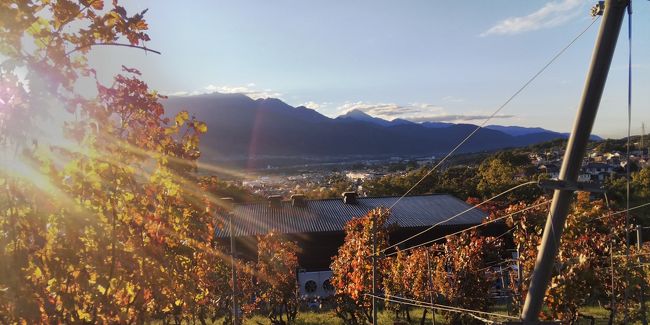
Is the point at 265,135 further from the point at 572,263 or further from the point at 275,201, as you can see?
the point at 572,263

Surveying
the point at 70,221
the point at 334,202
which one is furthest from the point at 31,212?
the point at 334,202

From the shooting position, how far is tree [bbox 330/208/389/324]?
372 inches

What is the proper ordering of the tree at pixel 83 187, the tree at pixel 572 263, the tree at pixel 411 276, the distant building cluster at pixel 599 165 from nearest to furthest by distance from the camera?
the tree at pixel 83 187 < the tree at pixel 572 263 < the tree at pixel 411 276 < the distant building cluster at pixel 599 165

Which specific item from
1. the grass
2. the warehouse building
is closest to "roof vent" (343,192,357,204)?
the warehouse building

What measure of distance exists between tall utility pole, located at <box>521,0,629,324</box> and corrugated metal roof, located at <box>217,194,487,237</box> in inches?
688

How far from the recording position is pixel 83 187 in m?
2.97

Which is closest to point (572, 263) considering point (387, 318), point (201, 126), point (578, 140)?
point (578, 140)

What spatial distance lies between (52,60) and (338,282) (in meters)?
10.1

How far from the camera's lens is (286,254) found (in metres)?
14.0

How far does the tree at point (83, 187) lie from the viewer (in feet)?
8.12

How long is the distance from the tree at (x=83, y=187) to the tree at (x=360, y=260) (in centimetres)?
588

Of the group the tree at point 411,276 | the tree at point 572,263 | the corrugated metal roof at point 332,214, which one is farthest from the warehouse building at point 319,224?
the tree at point 572,263

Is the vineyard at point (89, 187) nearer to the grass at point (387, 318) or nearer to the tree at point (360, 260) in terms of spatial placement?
the tree at point (360, 260)

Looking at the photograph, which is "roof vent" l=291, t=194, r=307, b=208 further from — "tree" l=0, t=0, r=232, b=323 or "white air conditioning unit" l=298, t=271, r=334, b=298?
"tree" l=0, t=0, r=232, b=323
